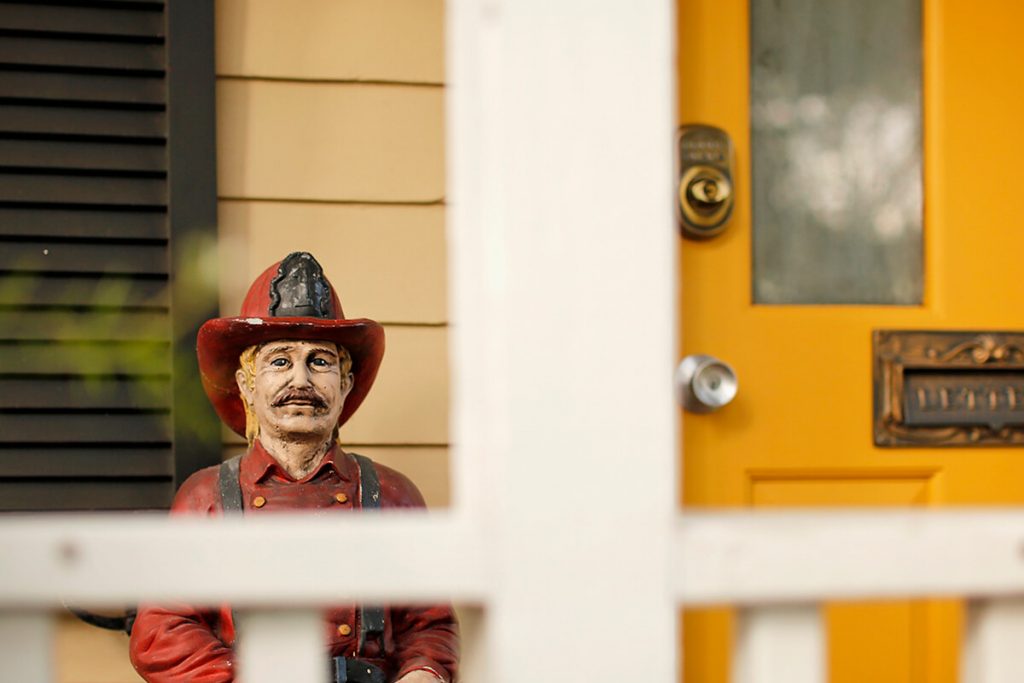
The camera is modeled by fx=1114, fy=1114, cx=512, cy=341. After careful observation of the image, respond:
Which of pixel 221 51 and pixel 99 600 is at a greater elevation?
pixel 221 51

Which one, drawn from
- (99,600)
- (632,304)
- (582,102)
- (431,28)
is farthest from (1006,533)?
(431,28)

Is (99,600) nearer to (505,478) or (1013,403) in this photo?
(505,478)

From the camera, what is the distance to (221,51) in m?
1.96

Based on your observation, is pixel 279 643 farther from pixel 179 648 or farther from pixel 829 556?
pixel 179 648

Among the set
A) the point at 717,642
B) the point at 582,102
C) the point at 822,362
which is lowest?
the point at 717,642

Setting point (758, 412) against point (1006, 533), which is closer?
point (1006, 533)

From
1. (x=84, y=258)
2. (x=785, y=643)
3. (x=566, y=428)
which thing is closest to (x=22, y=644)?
(x=566, y=428)

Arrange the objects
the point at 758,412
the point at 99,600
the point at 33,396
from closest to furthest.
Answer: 1. the point at 99,600
2. the point at 33,396
3. the point at 758,412

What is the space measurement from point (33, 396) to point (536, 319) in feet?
4.36

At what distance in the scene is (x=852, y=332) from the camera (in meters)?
1.98

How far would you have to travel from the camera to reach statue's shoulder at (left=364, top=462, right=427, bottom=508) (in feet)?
5.36

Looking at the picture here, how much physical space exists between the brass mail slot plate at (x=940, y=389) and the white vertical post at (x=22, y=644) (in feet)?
5.06

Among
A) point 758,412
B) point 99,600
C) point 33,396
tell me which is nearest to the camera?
point 99,600

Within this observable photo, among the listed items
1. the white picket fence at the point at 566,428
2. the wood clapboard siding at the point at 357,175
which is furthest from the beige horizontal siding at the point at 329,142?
the white picket fence at the point at 566,428
